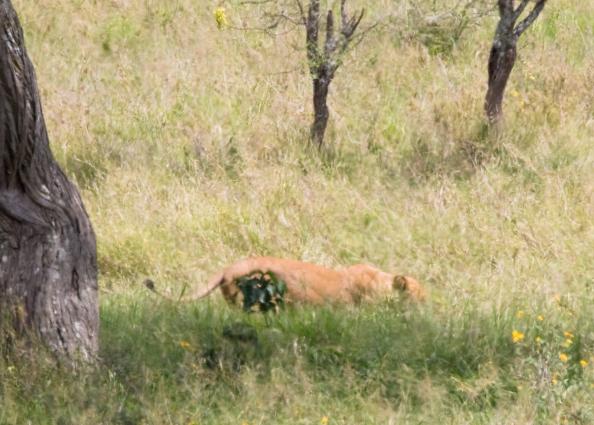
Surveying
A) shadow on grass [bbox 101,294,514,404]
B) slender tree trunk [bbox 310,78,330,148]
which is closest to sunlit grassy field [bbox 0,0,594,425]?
shadow on grass [bbox 101,294,514,404]

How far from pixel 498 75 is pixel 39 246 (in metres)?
5.88

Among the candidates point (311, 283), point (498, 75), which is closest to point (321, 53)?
point (498, 75)

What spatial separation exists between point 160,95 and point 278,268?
16.5 ft

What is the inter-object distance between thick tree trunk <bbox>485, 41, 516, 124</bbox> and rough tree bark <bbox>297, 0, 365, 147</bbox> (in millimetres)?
1286

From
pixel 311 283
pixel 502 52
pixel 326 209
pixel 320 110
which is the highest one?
pixel 502 52

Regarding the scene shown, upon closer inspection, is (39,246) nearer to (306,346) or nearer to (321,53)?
(306,346)

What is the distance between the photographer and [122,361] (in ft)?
18.7

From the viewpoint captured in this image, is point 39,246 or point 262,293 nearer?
point 39,246

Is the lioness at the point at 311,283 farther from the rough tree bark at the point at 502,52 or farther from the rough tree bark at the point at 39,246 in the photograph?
the rough tree bark at the point at 502,52

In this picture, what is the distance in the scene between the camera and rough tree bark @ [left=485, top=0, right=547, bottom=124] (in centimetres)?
1021

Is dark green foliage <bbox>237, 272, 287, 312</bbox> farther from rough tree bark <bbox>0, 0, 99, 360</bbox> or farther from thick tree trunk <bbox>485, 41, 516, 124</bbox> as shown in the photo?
thick tree trunk <bbox>485, 41, 516, 124</bbox>

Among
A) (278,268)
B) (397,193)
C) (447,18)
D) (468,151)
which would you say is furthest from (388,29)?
(278,268)

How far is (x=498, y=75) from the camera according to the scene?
10.5 meters

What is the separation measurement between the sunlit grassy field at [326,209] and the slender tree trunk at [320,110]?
150mm
